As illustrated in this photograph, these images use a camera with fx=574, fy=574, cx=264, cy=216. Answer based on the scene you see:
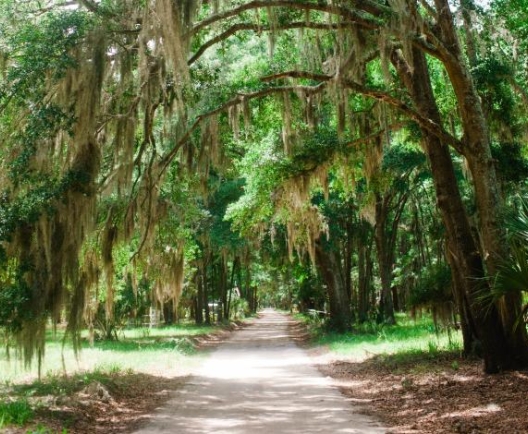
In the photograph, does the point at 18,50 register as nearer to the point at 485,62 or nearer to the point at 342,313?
the point at 485,62

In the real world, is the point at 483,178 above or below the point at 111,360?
above

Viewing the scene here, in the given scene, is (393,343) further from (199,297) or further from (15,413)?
(199,297)

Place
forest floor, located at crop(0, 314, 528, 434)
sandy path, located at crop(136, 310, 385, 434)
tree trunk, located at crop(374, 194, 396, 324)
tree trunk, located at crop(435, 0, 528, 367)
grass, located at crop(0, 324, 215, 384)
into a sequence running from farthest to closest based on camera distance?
tree trunk, located at crop(374, 194, 396, 324) → grass, located at crop(0, 324, 215, 384) → tree trunk, located at crop(435, 0, 528, 367) → sandy path, located at crop(136, 310, 385, 434) → forest floor, located at crop(0, 314, 528, 434)

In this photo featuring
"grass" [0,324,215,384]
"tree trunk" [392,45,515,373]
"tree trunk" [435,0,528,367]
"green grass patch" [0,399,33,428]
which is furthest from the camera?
"grass" [0,324,215,384]

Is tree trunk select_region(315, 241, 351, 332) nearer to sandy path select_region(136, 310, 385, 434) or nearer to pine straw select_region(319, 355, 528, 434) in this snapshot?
sandy path select_region(136, 310, 385, 434)

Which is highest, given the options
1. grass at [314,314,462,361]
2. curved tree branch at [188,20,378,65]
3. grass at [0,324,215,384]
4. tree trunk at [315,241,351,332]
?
curved tree branch at [188,20,378,65]

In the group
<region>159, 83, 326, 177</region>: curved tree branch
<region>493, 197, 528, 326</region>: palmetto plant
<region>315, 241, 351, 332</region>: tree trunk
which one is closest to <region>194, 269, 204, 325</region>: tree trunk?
<region>315, 241, 351, 332</region>: tree trunk

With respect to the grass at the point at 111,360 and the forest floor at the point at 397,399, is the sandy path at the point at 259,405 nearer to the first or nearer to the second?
the forest floor at the point at 397,399

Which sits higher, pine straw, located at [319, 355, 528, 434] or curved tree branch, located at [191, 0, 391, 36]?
curved tree branch, located at [191, 0, 391, 36]

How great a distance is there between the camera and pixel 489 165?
29.3 feet

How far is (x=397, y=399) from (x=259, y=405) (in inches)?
78.3

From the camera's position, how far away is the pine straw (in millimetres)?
6258

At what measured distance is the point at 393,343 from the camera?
51.5 feet

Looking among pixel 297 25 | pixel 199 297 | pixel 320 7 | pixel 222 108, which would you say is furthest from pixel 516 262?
pixel 199 297
